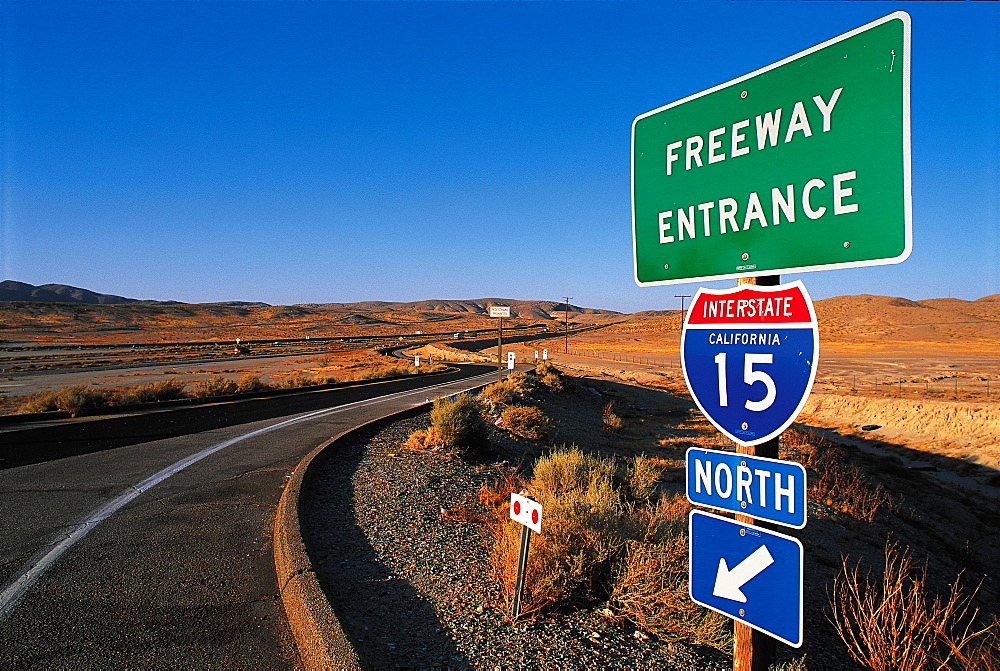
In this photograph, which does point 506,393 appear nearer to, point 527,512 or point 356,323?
point 527,512

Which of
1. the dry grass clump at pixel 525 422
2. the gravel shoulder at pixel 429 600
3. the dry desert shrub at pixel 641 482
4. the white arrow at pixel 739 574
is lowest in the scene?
the dry grass clump at pixel 525 422

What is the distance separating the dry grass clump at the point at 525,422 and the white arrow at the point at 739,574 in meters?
11.4

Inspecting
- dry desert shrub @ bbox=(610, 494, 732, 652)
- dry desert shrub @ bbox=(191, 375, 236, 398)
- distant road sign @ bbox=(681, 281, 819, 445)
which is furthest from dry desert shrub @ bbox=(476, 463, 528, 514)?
→ dry desert shrub @ bbox=(191, 375, 236, 398)

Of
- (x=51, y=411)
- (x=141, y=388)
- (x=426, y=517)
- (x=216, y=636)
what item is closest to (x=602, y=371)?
(x=141, y=388)

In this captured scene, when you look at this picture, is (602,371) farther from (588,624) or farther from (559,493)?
(588,624)

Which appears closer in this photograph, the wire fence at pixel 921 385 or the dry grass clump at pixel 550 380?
the dry grass clump at pixel 550 380

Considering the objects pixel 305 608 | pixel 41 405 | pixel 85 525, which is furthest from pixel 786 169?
pixel 41 405

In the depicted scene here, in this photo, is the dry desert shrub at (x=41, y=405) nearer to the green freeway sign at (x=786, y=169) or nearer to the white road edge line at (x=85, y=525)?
the white road edge line at (x=85, y=525)

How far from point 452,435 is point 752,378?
8.07 metres

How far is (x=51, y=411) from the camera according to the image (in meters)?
14.4

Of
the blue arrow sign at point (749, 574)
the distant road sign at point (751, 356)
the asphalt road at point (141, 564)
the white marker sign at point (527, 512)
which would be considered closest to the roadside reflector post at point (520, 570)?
the white marker sign at point (527, 512)

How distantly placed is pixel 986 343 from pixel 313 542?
78.3 meters

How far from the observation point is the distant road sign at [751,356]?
1705 mm

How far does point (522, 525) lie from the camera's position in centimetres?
387
